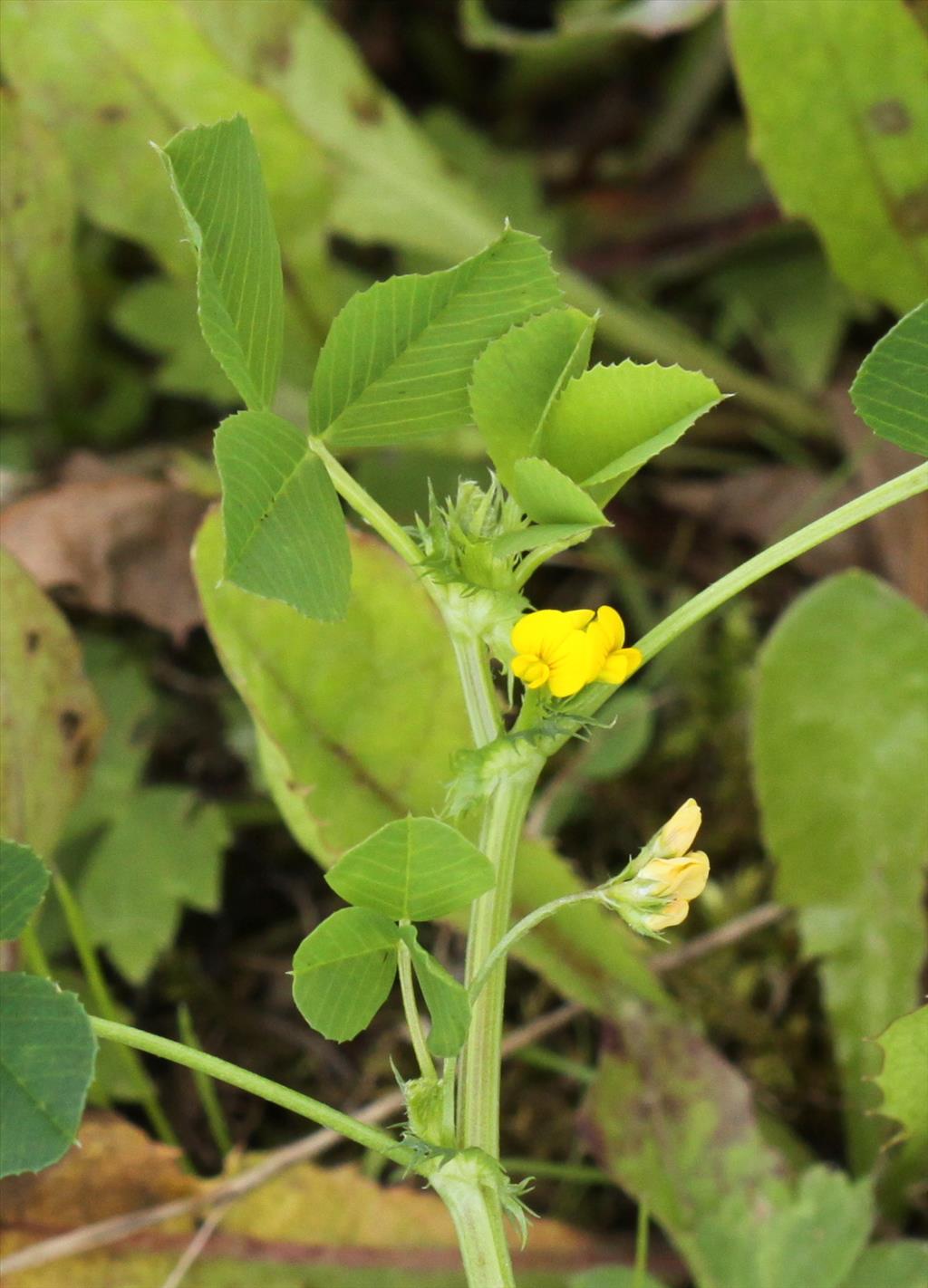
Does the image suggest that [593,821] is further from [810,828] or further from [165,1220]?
[165,1220]

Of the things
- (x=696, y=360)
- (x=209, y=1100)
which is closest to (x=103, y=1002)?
(x=209, y=1100)

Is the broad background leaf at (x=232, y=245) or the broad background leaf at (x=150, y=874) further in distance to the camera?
the broad background leaf at (x=150, y=874)

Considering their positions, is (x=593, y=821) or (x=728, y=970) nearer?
(x=728, y=970)

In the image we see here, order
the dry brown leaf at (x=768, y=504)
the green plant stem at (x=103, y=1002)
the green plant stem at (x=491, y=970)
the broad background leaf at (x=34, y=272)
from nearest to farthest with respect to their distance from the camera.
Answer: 1. the green plant stem at (x=491, y=970)
2. the green plant stem at (x=103, y=1002)
3. the broad background leaf at (x=34, y=272)
4. the dry brown leaf at (x=768, y=504)

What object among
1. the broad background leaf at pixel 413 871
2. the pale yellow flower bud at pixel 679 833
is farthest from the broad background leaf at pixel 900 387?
the broad background leaf at pixel 413 871

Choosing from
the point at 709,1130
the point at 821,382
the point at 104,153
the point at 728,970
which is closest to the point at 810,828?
the point at 728,970

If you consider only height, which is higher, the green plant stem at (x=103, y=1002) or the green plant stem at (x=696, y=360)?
the green plant stem at (x=696, y=360)

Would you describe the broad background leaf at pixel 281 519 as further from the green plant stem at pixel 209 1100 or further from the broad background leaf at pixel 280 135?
the broad background leaf at pixel 280 135
